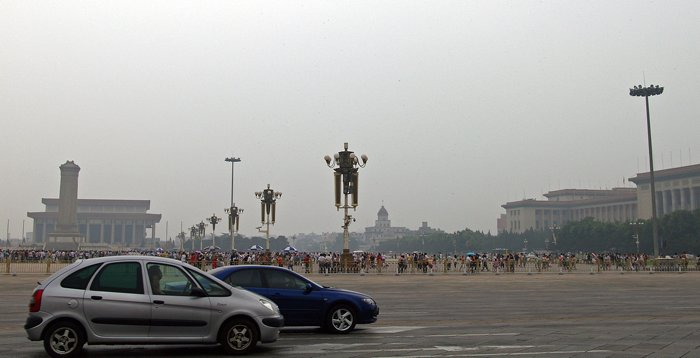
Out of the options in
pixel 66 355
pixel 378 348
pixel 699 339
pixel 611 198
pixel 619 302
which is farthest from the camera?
pixel 611 198

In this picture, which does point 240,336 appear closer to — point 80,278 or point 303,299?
point 80,278

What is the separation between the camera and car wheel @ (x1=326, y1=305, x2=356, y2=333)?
12773mm

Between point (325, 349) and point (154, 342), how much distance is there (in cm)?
263

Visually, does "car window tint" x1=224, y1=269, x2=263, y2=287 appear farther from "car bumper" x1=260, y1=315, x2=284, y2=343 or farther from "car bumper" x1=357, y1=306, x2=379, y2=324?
"car bumper" x1=260, y1=315, x2=284, y2=343

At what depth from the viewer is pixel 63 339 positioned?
9.20 metres

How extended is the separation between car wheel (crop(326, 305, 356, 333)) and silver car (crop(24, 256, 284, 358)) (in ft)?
9.41

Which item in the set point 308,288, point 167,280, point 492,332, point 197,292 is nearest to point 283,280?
point 308,288

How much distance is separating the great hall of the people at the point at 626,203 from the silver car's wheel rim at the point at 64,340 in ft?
446

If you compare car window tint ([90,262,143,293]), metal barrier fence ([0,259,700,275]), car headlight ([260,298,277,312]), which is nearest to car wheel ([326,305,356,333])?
car headlight ([260,298,277,312])

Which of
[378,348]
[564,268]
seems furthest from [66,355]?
[564,268]

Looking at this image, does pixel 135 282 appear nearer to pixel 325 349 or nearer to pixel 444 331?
pixel 325 349

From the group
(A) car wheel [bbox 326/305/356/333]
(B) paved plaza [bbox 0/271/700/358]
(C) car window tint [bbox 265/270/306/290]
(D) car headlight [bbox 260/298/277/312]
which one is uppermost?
(C) car window tint [bbox 265/270/306/290]

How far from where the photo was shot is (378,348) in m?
10.6

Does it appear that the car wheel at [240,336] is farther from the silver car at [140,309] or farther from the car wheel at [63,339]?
the car wheel at [63,339]
